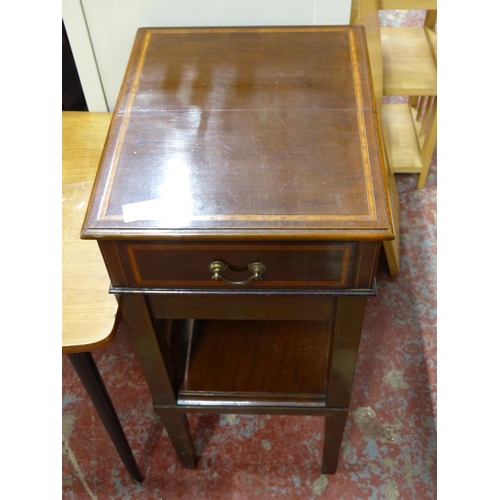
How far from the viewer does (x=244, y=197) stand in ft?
2.23

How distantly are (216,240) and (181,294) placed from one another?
0.46 ft

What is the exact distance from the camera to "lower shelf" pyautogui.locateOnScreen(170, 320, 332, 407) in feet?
3.23

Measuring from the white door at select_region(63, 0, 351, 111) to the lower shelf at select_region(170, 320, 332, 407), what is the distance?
572 millimetres

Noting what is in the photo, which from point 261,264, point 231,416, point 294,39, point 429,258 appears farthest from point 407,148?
point 261,264

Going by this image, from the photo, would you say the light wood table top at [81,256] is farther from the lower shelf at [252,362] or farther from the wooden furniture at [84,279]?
the lower shelf at [252,362]

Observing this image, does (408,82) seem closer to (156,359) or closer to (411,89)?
(411,89)

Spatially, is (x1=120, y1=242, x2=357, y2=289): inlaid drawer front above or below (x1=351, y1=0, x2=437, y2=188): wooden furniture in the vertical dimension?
above

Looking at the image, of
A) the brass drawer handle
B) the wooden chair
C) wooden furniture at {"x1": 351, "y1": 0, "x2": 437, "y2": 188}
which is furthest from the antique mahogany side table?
the wooden chair

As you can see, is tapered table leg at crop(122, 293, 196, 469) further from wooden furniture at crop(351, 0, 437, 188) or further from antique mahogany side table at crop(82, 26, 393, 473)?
wooden furniture at crop(351, 0, 437, 188)

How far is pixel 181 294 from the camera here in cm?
76

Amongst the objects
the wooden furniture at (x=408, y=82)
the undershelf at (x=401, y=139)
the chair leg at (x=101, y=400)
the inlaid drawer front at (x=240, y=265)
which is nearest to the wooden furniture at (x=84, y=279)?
the chair leg at (x=101, y=400)

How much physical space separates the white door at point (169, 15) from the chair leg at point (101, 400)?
582mm

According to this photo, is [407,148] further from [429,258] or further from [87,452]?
[87,452]

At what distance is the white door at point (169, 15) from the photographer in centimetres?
95
